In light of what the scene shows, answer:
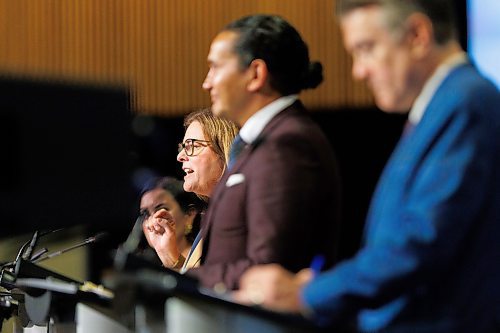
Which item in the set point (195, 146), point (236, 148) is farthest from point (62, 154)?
point (195, 146)

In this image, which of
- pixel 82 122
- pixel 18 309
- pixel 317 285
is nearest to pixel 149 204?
pixel 18 309

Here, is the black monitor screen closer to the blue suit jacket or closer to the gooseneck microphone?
the blue suit jacket

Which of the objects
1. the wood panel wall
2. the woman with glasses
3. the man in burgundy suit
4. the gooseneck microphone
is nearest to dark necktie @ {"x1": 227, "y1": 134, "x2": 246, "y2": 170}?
the man in burgundy suit

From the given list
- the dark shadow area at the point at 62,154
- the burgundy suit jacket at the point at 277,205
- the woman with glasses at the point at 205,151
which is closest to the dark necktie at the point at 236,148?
the burgundy suit jacket at the point at 277,205

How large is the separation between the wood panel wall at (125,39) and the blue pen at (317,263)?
288cm

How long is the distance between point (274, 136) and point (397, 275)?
0.59 metres

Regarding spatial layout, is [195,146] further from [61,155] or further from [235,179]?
[235,179]

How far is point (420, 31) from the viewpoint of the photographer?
6.80 feet

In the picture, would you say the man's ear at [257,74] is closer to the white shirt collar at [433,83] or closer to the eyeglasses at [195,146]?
the white shirt collar at [433,83]

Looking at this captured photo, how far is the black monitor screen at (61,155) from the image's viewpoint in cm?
252

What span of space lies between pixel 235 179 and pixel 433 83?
56 cm

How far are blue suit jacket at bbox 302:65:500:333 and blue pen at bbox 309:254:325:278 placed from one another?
235mm

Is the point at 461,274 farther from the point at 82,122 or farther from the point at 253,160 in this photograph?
the point at 82,122

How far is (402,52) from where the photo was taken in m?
2.09
